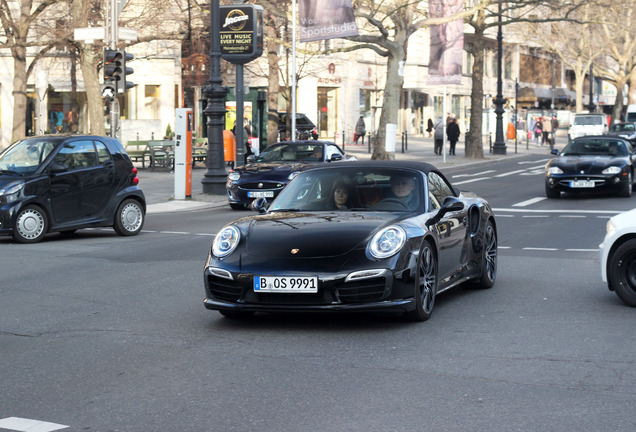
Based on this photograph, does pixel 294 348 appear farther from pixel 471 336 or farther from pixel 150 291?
pixel 150 291

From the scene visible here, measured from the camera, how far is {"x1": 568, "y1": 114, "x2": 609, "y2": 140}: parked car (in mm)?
56000

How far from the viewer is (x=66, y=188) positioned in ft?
50.9

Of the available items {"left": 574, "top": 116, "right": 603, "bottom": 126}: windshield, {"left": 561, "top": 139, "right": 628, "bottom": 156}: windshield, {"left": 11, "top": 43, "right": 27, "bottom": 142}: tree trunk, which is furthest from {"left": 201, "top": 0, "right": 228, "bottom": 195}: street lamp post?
{"left": 574, "top": 116, "right": 603, "bottom": 126}: windshield

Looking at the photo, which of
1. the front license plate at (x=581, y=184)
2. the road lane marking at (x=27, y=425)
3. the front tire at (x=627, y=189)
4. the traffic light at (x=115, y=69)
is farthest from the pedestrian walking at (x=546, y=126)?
the road lane marking at (x=27, y=425)

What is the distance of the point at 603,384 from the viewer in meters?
6.20

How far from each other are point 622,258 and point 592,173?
13664 mm

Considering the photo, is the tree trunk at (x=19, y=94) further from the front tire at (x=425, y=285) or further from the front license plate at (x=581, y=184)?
the front tire at (x=425, y=285)

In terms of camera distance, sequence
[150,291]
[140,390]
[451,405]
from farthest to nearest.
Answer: [150,291] < [140,390] < [451,405]

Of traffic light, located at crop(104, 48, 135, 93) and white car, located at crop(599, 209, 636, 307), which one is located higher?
traffic light, located at crop(104, 48, 135, 93)

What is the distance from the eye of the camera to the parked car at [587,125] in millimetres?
56000

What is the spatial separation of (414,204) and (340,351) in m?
2.08

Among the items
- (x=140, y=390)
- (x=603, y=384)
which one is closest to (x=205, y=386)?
(x=140, y=390)

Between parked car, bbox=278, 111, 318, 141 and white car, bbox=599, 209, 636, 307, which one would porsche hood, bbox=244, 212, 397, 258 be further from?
parked car, bbox=278, 111, 318, 141

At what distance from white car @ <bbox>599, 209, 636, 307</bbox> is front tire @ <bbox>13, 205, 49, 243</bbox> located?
29.5ft
